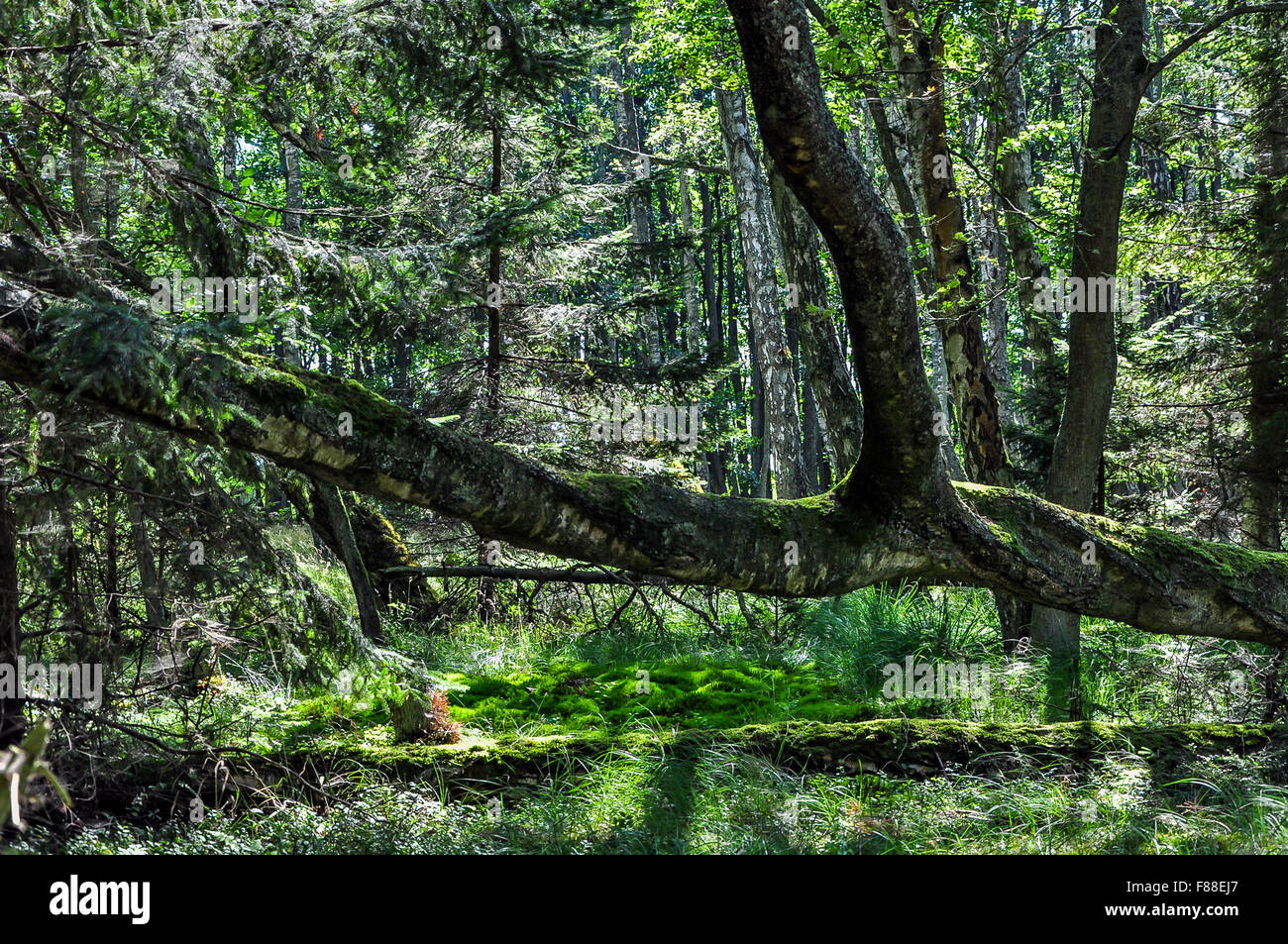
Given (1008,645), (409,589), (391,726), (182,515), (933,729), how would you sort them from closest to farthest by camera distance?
(182,515) → (933,729) → (391,726) → (1008,645) → (409,589)

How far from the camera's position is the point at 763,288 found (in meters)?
11.0

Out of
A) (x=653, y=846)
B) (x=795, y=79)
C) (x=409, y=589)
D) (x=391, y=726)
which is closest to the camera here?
(x=795, y=79)

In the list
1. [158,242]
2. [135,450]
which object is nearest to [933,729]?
[135,450]

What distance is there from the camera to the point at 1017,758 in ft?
17.7

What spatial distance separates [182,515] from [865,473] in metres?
3.59

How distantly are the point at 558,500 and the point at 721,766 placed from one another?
2078mm

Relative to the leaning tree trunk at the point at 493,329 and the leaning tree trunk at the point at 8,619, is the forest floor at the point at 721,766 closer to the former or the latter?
the leaning tree trunk at the point at 8,619

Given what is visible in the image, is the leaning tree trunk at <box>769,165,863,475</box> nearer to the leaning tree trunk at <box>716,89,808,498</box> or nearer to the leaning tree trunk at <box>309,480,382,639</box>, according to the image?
the leaning tree trunk at <box>716,89,808,498</box>

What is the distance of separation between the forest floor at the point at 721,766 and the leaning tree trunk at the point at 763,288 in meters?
3.74

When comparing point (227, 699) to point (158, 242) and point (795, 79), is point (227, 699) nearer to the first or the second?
point (158, 242)

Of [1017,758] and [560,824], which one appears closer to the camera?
[560,824]

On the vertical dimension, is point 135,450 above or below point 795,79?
below

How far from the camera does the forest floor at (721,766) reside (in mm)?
4512

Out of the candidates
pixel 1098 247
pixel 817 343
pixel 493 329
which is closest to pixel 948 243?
pixel 1098 247
